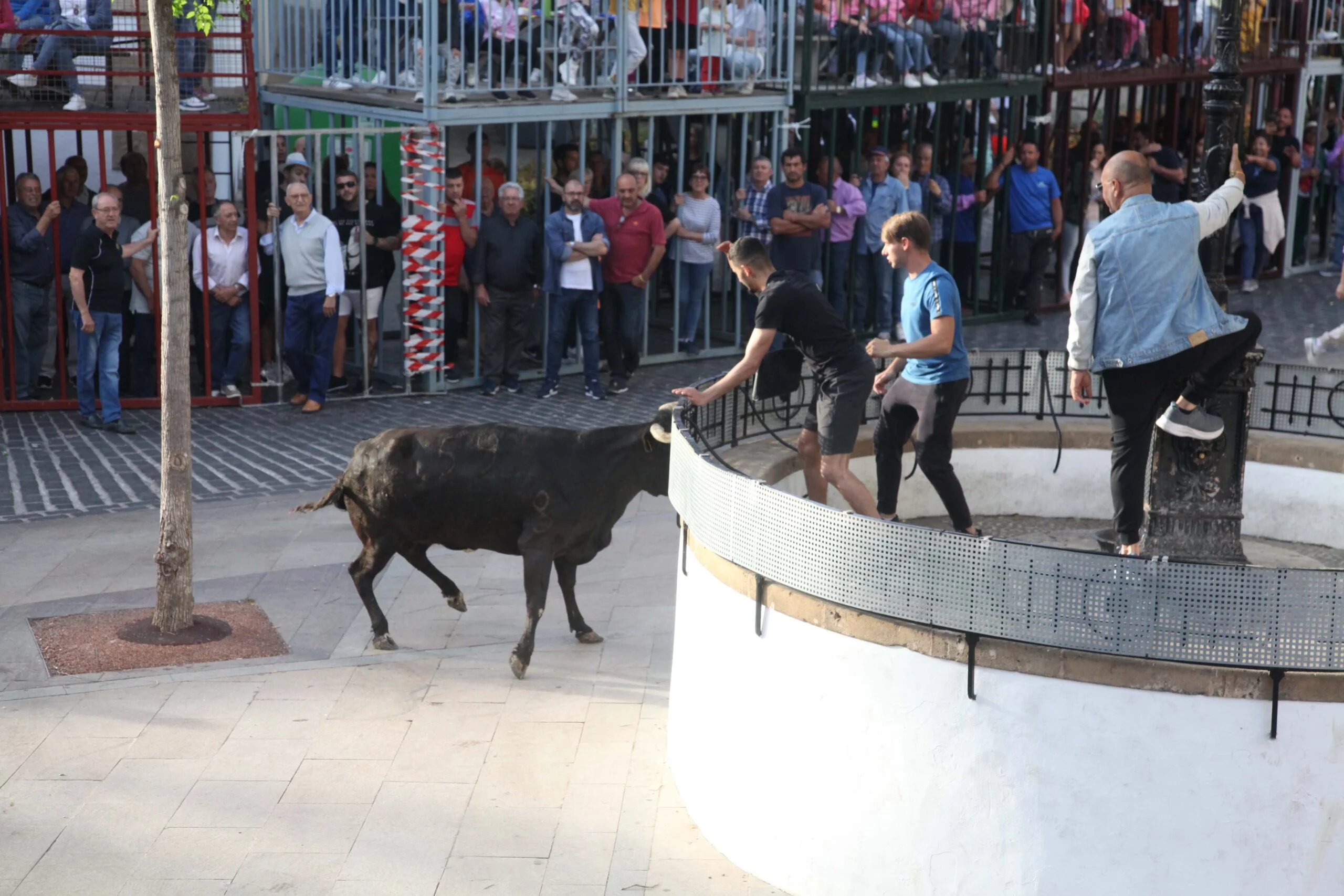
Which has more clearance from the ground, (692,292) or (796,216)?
(796,216)

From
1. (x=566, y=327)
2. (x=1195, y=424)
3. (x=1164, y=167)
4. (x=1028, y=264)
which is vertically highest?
(x=1164, y=167)

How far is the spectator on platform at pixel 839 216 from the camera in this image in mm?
17859

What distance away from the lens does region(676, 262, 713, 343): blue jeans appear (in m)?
17.5

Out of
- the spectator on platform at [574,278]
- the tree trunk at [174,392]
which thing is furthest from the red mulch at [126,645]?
the spectator on platform at [574,278]

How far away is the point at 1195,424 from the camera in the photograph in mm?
7969

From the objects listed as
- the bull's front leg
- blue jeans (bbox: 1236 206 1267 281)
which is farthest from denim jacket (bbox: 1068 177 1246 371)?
blue jeans (bbox: 1236 206 1267 281)

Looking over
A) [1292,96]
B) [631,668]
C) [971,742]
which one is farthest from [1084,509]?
[1292,96]

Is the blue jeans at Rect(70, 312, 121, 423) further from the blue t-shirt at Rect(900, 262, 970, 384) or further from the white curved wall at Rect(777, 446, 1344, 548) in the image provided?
the blue t-shirt at Rect(900, 262, 970, 384)

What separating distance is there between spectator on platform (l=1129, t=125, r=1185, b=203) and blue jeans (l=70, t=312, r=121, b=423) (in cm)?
1248

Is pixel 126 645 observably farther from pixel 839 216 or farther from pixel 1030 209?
pixel 1030 209

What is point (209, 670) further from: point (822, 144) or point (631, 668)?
point (822, 144)

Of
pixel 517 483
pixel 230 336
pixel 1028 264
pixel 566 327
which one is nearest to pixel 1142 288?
pixel 517 483

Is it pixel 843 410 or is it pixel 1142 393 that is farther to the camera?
pixel 843 410

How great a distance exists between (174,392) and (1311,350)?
443 inches
